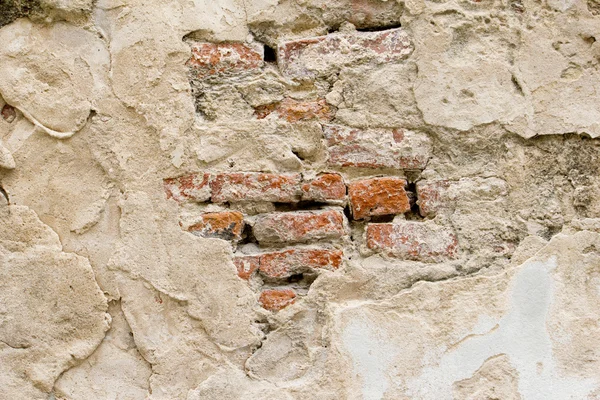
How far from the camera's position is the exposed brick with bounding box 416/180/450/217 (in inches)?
61.9

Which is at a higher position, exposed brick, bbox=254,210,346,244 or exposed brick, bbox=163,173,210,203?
exposed brick, bbox=163,173,210,203

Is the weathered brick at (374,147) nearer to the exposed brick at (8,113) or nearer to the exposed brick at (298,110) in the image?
the exposed brick at (298,110)

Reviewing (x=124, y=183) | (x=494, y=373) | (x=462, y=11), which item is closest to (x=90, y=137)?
(x=124, y=183)

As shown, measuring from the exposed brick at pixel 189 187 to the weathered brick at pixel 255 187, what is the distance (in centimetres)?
2

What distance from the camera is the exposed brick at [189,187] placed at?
1528 millimetres

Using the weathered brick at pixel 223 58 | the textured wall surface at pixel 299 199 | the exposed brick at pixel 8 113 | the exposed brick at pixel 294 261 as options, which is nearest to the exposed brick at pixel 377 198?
the textured wall surface at pixel 299 199

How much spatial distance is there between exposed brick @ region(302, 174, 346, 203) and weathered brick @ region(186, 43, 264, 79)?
0.31m

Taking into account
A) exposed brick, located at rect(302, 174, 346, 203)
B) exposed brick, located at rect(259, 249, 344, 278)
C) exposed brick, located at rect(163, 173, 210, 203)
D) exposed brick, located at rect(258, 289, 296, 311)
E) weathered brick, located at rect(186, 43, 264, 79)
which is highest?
weathered brick, located at rect(186, 43, 264, 79)

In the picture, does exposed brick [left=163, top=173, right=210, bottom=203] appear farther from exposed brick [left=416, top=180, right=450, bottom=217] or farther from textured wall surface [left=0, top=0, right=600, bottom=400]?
exposed brick [left=416, top=180, right=450, bottom=217]

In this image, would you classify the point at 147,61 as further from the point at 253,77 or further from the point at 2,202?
the point at 2,202

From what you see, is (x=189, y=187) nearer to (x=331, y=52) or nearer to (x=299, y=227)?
(x=299, y=227)

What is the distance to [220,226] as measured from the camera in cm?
153

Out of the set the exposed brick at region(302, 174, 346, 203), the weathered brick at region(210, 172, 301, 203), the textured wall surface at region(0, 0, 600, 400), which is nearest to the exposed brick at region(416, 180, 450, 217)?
the textured wall surface at region(0, 0, 600, 400)

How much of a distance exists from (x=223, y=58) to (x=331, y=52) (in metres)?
0.26
